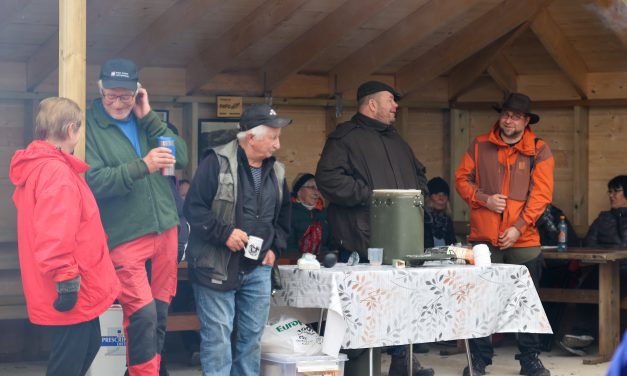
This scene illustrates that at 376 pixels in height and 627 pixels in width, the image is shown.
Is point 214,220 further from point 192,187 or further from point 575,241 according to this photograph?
point 575,241

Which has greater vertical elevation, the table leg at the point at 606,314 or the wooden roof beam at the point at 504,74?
the wooden roof beam at the point at 504,74

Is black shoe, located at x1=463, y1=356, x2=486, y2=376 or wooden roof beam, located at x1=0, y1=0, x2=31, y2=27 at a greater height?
wooden roof beam, located at x1=0, y1=0, x2=31, y2=27

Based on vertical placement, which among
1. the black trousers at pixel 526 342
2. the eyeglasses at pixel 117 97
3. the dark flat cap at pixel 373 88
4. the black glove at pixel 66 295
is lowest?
the black trousers at pixel 526 342

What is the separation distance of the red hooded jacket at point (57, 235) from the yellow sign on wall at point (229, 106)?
4258mm

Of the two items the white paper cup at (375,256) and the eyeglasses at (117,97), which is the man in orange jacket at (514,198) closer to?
the white paper cup at (375,256)

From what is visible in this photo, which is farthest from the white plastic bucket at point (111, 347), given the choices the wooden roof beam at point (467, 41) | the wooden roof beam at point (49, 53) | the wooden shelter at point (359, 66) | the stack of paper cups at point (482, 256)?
the wooden roof beam at point (467, 41)

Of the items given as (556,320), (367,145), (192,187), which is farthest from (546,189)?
(192,187)

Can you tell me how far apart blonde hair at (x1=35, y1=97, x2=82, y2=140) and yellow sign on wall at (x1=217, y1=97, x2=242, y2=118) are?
14.1ft

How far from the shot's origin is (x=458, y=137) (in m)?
9.88

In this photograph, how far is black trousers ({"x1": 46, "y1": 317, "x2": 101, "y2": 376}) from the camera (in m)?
4.41

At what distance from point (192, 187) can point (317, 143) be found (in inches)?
166

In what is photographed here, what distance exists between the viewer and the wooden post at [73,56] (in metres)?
4.93

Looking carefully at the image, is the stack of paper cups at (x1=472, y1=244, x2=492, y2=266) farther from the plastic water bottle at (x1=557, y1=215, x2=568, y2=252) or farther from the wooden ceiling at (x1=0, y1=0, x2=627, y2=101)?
the wooden ceiling at (x1=0, y1=0, x2=627, y2=101)

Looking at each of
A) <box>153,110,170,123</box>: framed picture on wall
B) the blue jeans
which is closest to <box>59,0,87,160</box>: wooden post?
the blue jeans
